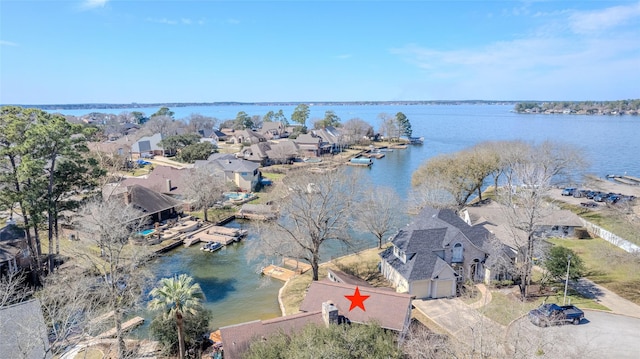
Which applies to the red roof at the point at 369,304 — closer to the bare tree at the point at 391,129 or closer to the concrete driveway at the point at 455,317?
the concrete driveway at the point at 455,317

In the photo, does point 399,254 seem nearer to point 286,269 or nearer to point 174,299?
point 286,269

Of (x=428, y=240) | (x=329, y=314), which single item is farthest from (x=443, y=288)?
(x=329, y=314)

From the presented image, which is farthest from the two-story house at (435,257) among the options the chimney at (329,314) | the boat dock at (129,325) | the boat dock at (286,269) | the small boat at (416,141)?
the small boat at (416,141)

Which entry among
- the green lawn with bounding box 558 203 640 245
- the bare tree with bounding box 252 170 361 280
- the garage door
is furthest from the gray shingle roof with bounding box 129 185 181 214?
the green lawn with bounding box 558 203 640 245

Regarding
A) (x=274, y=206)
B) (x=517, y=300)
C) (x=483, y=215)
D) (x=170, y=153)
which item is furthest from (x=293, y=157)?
(x=517, y=300)

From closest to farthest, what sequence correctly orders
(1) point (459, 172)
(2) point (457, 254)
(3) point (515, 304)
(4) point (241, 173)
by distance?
(3) point (515, 304) → (2) point (457, 254) → (1) point (459, 172) → (4) point (241, 173)

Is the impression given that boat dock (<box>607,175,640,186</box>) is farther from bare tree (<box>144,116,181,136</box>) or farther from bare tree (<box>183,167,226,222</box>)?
bare tree (<box>144,116,181,136</box>)
